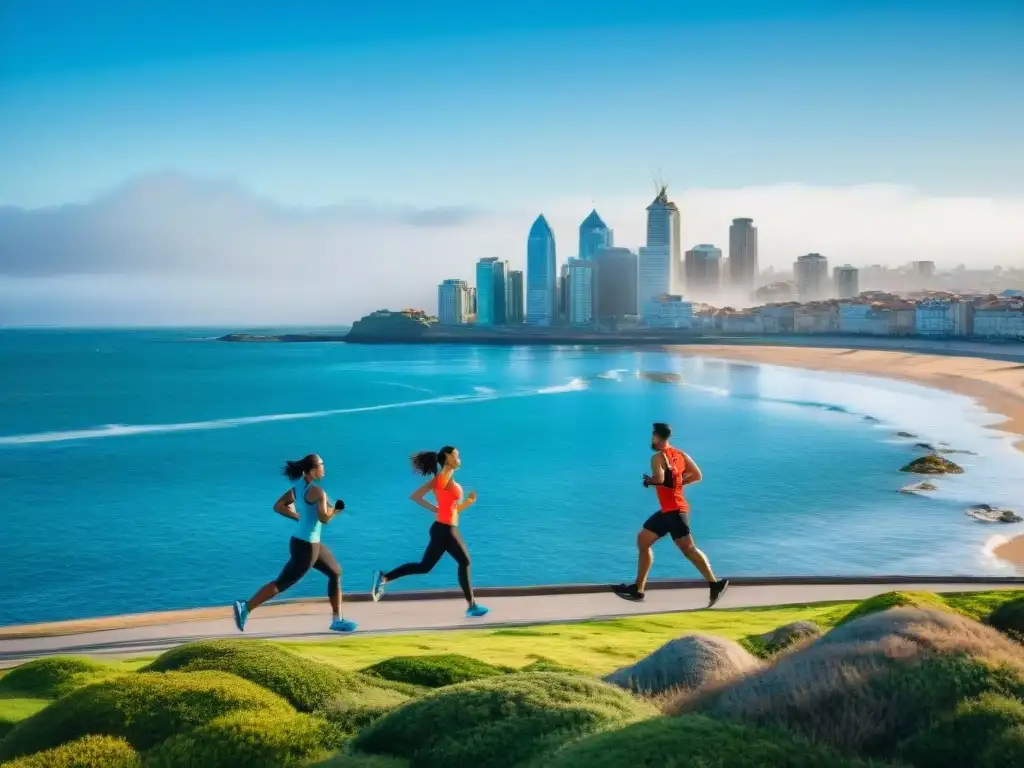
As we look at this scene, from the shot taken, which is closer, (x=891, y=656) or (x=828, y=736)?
(x=828, y=736)

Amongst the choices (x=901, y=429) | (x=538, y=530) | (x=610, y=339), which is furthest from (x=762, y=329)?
(x=538, y=530)

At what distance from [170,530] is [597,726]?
2625cm

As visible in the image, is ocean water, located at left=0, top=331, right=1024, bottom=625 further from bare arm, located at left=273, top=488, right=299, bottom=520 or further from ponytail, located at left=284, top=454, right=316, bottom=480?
ponytail, located at left=284, top=454, right=316, bottom=480

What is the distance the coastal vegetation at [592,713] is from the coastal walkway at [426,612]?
5.25 meters

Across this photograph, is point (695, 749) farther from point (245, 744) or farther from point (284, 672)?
point (284, 672)

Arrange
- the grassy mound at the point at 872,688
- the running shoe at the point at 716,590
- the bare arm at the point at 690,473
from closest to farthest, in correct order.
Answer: the grassy mound at the point at 872,688 < the bare arm at the point at 690,473 < the running shoe at the point at 716,590

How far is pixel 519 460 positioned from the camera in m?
40.6

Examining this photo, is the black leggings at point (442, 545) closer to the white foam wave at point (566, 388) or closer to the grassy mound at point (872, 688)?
the grassy mound at point (872, 688)

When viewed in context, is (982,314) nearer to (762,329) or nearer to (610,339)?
(762,329)

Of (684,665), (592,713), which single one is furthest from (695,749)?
(684,665)

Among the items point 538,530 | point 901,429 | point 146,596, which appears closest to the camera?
point 146,596

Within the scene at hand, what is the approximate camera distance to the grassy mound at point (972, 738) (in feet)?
11.0

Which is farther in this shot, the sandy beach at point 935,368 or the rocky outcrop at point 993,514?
the sandy beach at point 935,368

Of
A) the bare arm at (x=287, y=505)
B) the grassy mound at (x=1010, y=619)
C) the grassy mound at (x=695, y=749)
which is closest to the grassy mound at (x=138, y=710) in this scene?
the grassy mound at (x=695, y=749)
